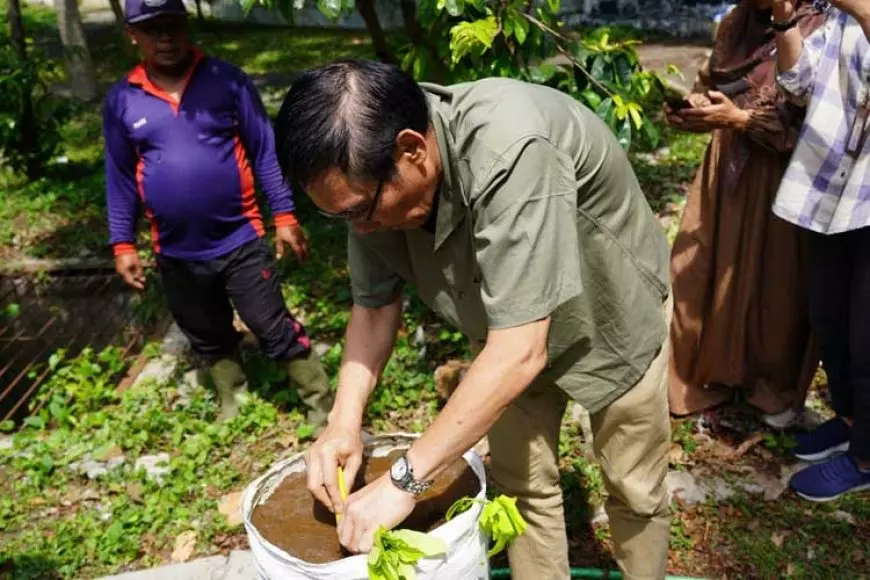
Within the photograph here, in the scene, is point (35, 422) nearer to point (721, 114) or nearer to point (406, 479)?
point (406, 479)

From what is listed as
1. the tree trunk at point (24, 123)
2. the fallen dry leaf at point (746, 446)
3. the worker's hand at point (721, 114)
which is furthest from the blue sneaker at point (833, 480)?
the tree trunk at point (24, 123)

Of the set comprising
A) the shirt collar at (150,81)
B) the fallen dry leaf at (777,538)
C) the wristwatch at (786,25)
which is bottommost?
the fallen dry leaf at (777,538)

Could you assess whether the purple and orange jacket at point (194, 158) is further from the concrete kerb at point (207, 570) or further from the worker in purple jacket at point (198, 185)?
the concrete kerb at point (207, 570)

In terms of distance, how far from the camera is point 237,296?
3658 millimetres

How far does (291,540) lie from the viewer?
2012 mm

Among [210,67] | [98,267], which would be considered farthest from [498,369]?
[98,267]

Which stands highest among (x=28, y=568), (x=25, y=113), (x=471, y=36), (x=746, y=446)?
(x=471, y=36)

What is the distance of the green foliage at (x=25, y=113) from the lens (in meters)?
6.57

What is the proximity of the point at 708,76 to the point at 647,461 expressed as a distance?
66.7 inches

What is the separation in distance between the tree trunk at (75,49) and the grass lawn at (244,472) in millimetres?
5558

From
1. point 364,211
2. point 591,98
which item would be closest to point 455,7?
point 591,98

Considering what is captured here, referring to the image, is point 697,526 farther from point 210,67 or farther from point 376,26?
point 376,26

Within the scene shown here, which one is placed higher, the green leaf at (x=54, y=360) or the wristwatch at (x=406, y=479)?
the wristwatch at (x=406, y=479)

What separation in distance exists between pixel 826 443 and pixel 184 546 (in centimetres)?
274
